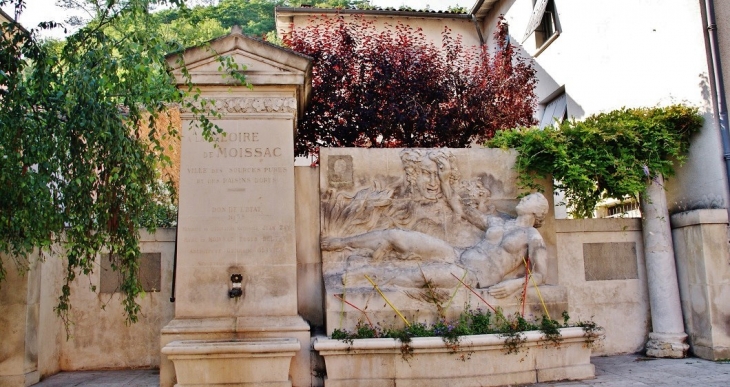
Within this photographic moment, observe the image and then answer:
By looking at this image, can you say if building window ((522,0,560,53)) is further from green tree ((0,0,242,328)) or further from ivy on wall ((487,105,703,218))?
green tree ((0,0,242,328))

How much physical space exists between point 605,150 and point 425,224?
3.06 metres

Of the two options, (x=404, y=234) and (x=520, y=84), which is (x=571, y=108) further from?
(x=404, y=234)

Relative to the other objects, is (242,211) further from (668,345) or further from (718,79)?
(718,79)

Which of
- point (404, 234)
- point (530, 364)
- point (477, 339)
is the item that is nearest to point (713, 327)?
point (530, 364)

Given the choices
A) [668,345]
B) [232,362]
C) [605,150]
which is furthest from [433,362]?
[605,150]

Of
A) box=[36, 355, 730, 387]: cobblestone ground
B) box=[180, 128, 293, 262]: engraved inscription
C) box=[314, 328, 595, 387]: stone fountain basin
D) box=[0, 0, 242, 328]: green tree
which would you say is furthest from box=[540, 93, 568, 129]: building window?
box=[0, 0, 242, 328]: green tree

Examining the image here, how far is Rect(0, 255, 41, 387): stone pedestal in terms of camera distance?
779cm

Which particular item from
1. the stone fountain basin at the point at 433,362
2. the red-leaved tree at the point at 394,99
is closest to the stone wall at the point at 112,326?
the stone fountain basin at the point at 433,362

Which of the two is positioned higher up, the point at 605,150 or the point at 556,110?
the point at 556,110

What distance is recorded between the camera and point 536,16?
16859 mm

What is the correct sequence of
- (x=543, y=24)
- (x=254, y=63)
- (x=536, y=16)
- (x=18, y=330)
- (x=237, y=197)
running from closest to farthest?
(x=18, y=330), (x=237, y=197), (x=254, y=63), (x=536, y=16), (x=543, y=24)

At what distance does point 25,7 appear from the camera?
6.43 metres

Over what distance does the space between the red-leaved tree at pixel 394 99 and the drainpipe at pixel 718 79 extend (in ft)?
14.2

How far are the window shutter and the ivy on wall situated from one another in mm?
7382
